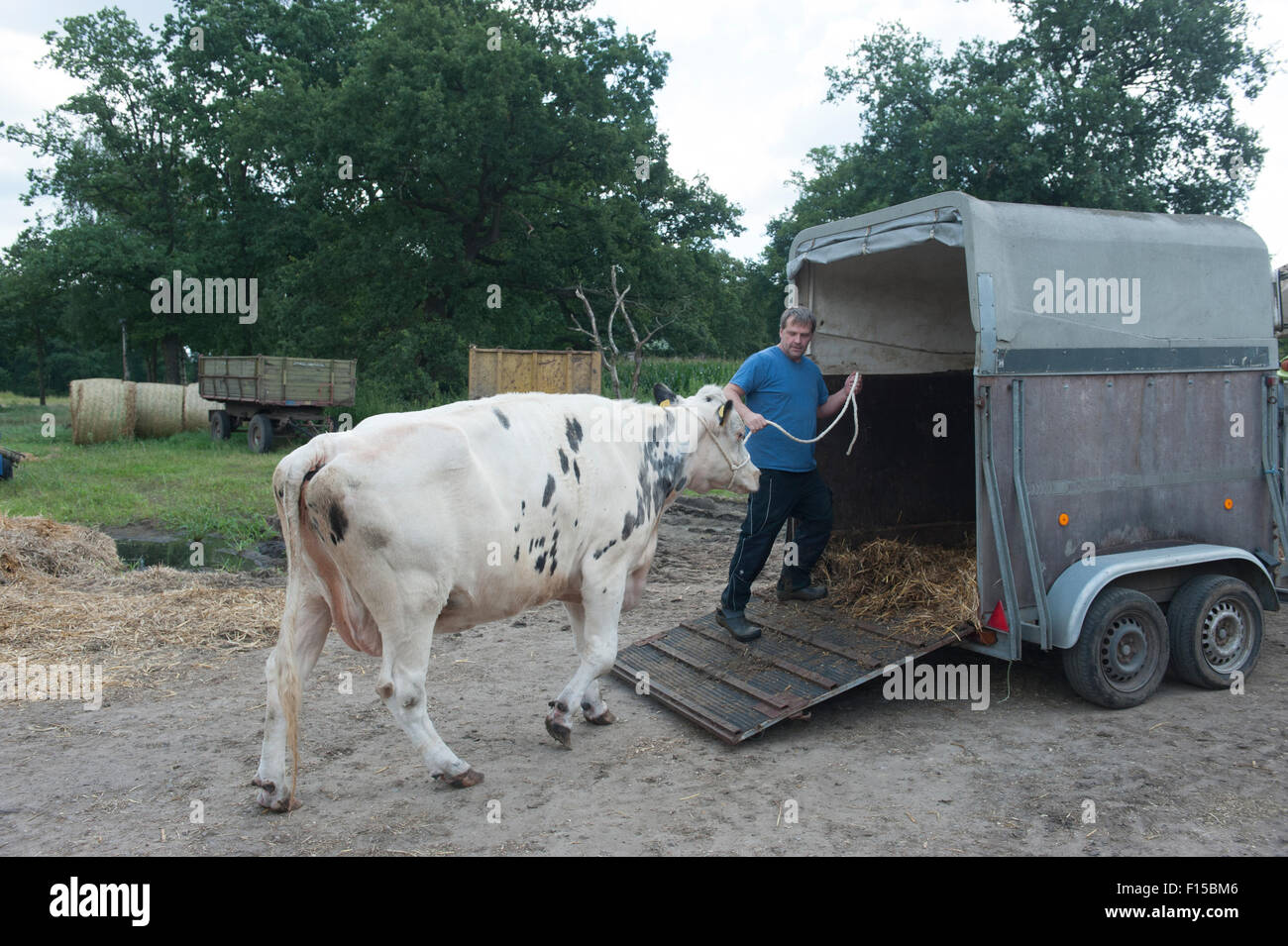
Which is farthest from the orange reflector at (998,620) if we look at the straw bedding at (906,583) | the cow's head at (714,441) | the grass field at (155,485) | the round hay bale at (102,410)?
the round hay bale at (102,410)

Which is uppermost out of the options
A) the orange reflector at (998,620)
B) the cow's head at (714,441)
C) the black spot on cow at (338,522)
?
the cow's head at (714,441)

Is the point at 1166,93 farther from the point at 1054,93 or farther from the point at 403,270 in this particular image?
the point at 403,270

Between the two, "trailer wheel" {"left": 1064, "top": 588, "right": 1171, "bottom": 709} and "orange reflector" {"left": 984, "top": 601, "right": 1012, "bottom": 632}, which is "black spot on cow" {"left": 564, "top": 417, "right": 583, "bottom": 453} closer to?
"orange reflector" {"left": 984, "top": 601, "right": 1012, "bottom": 632}

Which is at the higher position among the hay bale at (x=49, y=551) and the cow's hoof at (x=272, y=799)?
the hay bale at (x=49, y=551)

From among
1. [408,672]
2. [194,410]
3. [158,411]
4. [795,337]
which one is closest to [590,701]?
[408,672]

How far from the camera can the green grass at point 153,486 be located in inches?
459

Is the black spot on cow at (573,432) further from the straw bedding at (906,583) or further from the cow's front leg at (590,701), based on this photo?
the straw bedding at (906,583)

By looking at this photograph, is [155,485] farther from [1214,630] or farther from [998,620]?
[1214,630]

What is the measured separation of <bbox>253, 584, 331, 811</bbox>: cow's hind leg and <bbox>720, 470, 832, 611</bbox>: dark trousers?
2519 millimetres

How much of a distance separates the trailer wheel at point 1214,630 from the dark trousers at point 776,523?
209cm

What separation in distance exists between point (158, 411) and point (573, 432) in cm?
2125

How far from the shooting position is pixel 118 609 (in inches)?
289

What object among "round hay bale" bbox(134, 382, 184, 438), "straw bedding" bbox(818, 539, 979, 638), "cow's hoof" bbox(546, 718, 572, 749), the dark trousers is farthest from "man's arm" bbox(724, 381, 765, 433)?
"round hay bale" bbox(134, 382, 184, 438)

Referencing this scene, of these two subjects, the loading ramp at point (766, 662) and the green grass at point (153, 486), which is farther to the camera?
the green grass at point (153, 486)
